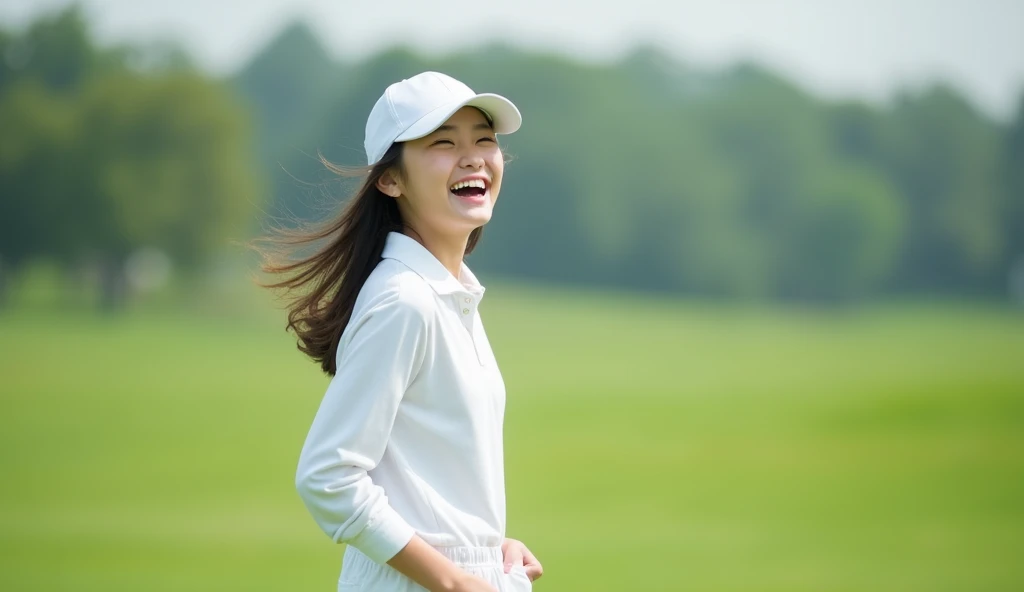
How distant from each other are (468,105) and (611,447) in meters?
11.7

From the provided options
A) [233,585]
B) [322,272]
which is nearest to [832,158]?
[233,585]

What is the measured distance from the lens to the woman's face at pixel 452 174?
154cm

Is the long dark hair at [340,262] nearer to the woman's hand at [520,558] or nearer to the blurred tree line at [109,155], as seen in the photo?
the woman's hand at [520,558]

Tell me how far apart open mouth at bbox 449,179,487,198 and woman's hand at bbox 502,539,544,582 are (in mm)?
480

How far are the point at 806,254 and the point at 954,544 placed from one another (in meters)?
9.88

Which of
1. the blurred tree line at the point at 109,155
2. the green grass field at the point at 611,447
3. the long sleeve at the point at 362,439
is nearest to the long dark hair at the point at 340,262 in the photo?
the long sleeve at the point at 362,439

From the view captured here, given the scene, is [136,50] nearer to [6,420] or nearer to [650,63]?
[6,420]

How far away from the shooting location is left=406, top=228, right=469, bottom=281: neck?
159 cm

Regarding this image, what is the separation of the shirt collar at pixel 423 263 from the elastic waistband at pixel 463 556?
316 mm

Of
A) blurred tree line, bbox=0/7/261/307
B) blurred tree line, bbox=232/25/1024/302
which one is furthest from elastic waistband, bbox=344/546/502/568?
blurred tree line, bbox=232/25/1024/302

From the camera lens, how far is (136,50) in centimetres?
1705

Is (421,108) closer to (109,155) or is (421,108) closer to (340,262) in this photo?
(340,262)

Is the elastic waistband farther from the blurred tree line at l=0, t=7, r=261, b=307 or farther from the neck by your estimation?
the blurred tree line at l=0, t=7, r=261, b=307

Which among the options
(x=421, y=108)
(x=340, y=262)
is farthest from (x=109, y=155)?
(x=421, y=108)
